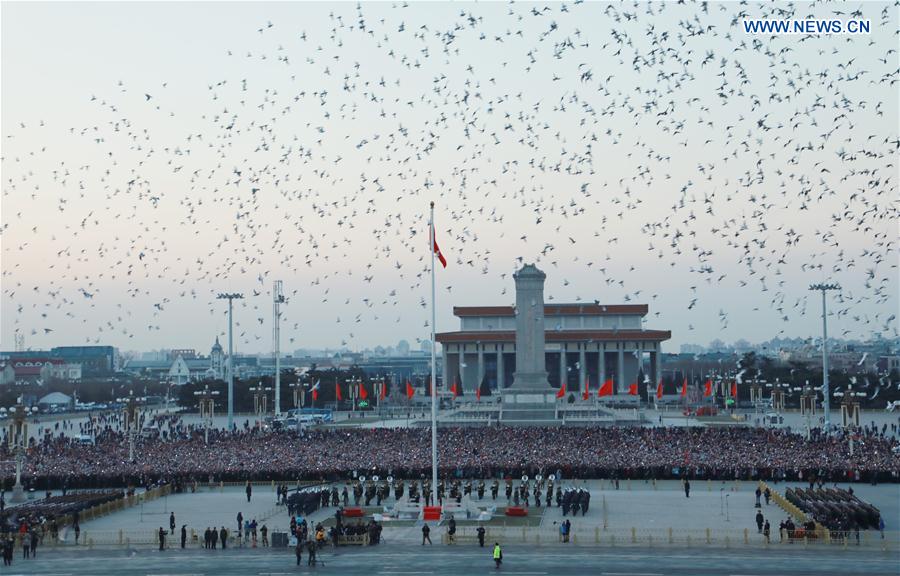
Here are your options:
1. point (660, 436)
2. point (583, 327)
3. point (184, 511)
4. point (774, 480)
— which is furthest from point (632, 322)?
point (184, 511)

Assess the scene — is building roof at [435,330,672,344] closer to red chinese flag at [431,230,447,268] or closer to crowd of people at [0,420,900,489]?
crowd of people at [0,420,900,489]

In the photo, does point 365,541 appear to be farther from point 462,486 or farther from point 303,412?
point 303,412

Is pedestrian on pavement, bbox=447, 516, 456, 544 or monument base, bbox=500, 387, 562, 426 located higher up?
monument base, bbox=500, 387, 562, 426

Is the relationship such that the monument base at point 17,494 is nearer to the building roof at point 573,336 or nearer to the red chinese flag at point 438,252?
the red chinese flag at point 438,252

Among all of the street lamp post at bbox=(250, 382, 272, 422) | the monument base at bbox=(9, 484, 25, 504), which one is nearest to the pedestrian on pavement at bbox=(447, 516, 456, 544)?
the monument base at bbox=(9, 484, 25, 504)

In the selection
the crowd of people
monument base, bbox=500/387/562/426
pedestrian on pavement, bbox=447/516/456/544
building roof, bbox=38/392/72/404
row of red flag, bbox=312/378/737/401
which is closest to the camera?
pedestrian on pavement, bbox=447/516/456/544
